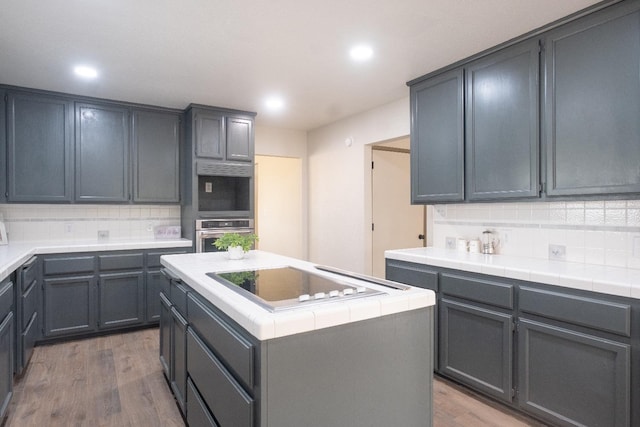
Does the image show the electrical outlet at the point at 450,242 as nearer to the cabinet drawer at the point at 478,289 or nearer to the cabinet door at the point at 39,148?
the cabinet drawer at the point at 478,289

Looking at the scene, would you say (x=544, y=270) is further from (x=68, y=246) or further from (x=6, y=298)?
(x=68, y=246)

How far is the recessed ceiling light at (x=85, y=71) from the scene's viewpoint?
10.1 feet

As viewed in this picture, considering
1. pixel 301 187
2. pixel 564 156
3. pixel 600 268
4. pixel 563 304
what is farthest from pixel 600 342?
pixel 301 187

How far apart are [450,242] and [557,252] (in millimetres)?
927

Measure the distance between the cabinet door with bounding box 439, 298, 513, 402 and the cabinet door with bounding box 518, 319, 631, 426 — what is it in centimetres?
9

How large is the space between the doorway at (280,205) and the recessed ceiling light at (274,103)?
134cm

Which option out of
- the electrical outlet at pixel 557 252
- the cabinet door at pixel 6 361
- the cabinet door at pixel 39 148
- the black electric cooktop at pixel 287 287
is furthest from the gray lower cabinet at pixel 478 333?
the cabinet door at pixel 39 148

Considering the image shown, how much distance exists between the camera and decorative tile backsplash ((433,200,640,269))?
7.50ft

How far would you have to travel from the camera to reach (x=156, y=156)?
4.26 meters

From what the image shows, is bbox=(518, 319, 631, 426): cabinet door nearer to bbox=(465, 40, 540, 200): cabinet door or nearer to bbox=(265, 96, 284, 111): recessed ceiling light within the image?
bbox=(465, 40, 540, 200): cabinet door

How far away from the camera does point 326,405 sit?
130cm

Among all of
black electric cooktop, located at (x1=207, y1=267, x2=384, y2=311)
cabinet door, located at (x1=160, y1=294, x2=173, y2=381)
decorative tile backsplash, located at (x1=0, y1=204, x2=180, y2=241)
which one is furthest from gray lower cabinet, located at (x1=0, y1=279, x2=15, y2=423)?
decorative tile backsplash, located at (x1=0, y1=204, x2=180, y2=241)

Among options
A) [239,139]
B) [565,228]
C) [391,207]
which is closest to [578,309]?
[565,228]

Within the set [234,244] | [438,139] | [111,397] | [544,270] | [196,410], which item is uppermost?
[438,139]
